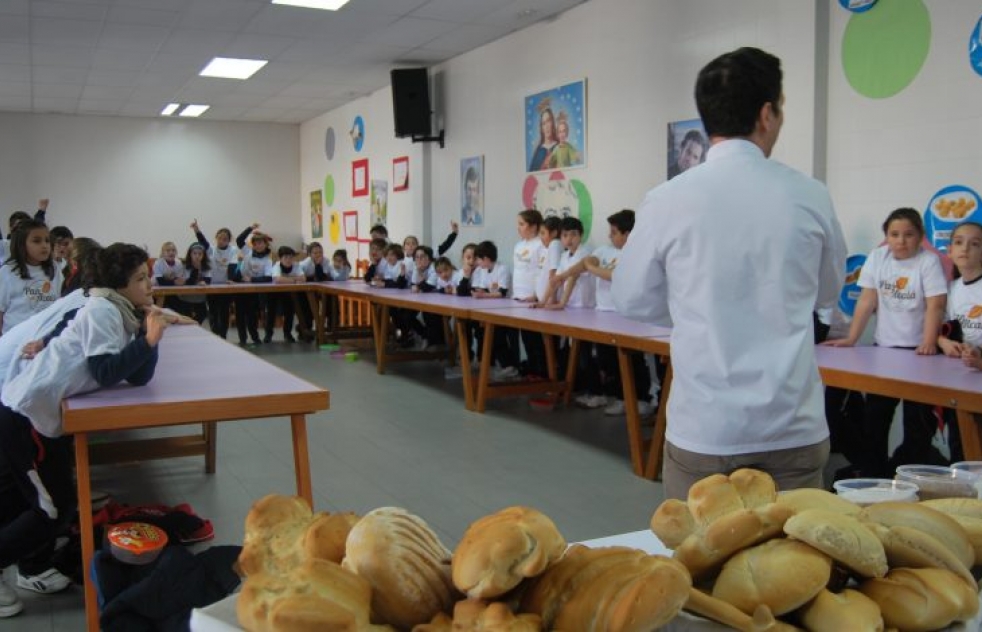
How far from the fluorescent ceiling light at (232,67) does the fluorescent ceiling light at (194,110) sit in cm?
250

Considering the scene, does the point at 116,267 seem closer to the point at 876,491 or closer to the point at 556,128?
the point at 876,491

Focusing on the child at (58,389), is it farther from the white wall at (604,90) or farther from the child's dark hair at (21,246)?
the white wall at (604,90)

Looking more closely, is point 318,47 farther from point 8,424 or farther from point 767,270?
point 767,270

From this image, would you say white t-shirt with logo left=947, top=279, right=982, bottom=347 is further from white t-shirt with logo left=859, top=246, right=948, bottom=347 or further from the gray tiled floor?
the gray tiled floor

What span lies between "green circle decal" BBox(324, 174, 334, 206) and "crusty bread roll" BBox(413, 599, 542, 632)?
1287 centimetres

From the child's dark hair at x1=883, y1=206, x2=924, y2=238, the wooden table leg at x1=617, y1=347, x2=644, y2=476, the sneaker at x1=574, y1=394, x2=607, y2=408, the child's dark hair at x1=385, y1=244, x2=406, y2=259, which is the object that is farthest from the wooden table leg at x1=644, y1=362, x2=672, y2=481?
the child's dark hair at x1=385, y1=244, x2=406, y2=259

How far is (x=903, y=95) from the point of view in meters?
4.57

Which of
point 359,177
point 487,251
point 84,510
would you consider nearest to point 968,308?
point 84,510

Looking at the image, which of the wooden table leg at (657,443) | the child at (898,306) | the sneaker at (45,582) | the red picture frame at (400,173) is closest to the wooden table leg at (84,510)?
the sneaker at (45,582)

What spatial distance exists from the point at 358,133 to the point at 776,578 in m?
11.6

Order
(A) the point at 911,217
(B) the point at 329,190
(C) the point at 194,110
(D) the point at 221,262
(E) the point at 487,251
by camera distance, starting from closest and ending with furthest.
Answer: (A) the point at 911,217, (E) the point at 487,251, (D) the point at 221,262, (C) the point at 194,110, (B) the point at 329,190

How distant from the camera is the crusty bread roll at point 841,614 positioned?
745mm

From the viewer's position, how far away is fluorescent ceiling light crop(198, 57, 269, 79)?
9.23 m

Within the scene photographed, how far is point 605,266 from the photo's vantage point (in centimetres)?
638
